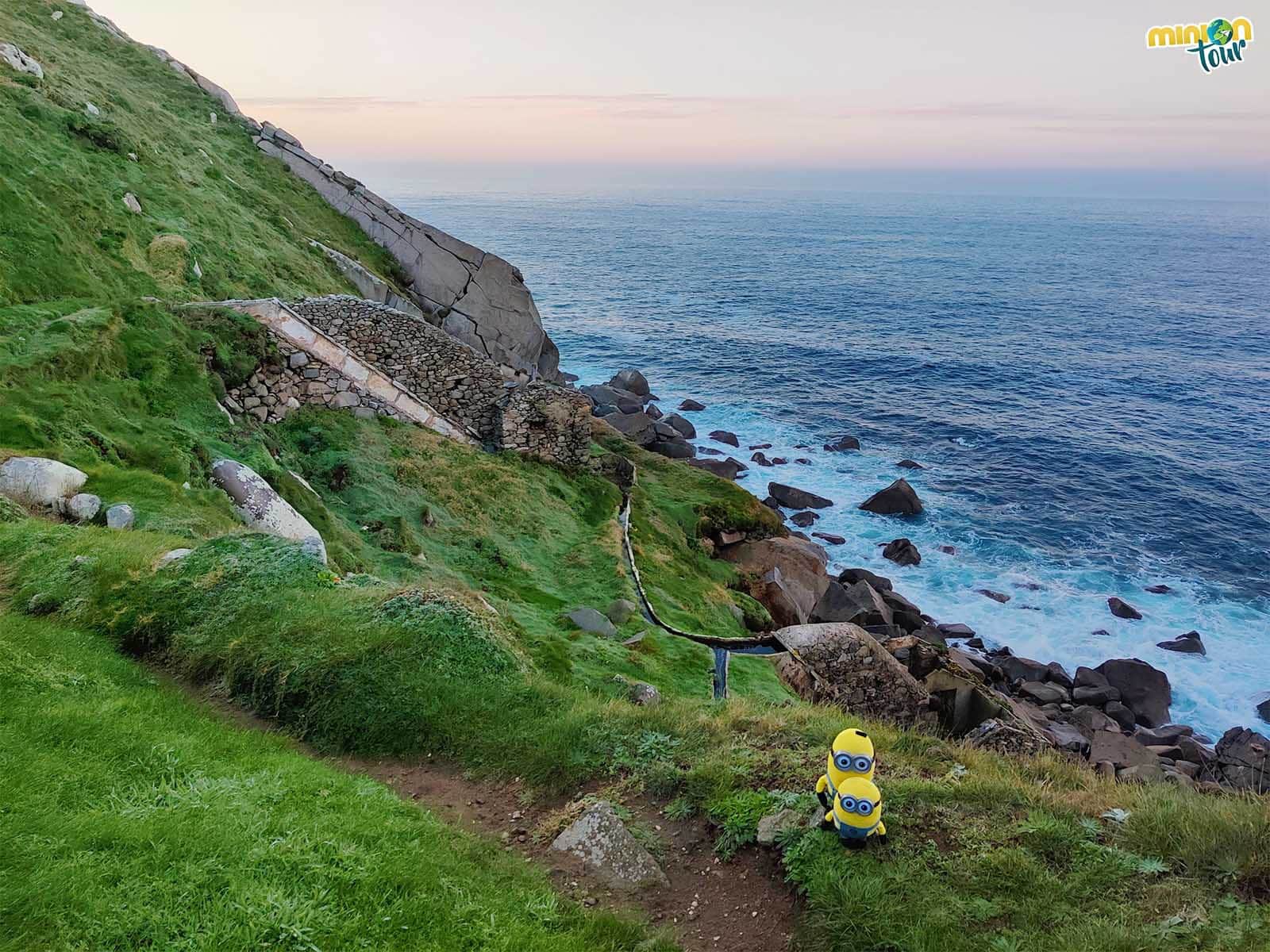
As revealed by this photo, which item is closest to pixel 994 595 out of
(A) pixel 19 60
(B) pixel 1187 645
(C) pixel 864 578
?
(C) pixel 864 578

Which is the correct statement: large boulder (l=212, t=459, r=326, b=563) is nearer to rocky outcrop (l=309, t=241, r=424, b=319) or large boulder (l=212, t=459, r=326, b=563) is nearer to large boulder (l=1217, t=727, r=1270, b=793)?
rocky outcrop (l=309, t=241, r=424, b=319)

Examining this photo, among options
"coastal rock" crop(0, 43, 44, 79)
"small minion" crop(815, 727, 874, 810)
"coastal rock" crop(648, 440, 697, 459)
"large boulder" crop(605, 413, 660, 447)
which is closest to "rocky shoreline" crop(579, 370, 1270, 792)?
"coastal rock" crop(648, 440, 697, 459)

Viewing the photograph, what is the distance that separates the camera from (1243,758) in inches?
965

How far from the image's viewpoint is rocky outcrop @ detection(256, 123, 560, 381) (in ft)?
129

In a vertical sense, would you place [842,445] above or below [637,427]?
below

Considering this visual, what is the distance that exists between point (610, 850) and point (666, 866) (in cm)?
67

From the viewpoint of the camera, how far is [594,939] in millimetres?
7355

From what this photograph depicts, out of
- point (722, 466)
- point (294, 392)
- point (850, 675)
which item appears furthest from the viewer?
point (722, 466)

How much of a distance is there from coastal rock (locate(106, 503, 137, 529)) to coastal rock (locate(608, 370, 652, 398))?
44.2 m

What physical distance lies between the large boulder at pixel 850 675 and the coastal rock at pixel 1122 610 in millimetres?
16022

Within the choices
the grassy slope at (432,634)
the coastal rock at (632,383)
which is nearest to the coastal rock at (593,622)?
the grassy slope at (432,634)

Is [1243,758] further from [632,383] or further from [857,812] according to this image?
[632,383]

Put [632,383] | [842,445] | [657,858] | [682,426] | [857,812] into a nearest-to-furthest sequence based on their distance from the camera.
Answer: [857,812] < [657,858] < [842,445] < [682,426] < [632,383]

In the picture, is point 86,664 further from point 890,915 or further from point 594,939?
point 890,915
